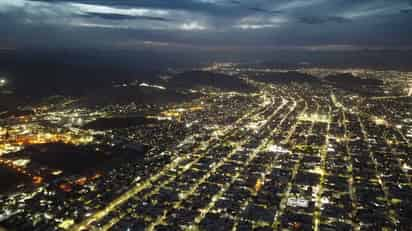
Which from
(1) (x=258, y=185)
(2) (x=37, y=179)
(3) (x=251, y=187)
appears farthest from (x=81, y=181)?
(1) (x=258, y=185)

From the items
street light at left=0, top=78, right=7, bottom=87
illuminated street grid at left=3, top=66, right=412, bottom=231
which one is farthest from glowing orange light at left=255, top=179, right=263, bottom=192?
street light at left=0, top=78, right=7, bottom=87

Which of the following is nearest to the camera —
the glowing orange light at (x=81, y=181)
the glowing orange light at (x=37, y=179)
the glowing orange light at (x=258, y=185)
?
the glowing orange light at (x=258, y=185)

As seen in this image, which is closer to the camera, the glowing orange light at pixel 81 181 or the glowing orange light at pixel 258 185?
the glowing orange light at pixel 258 185

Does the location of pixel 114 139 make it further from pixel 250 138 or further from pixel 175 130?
pixel 250 138

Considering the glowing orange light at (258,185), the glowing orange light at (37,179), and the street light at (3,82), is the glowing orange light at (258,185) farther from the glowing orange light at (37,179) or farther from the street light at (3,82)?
the street light at (3,82)

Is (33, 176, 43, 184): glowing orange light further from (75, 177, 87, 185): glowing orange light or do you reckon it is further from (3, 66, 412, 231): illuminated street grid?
(75, 177, 87, 185): glowing orange light

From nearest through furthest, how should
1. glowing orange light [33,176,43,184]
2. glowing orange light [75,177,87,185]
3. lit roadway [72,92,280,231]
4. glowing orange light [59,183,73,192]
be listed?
lit roadway [72,92,280,231] < glowing orange light [59,183,73,192] < glowing orange light [75,177,87,185] < glowing orange light [33,176,43,184]

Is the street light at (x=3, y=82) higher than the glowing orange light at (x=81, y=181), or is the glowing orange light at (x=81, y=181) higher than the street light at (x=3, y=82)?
the street light at (x=3, y=82)

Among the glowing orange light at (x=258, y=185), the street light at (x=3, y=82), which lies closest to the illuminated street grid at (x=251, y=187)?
the glowing orange light at (x=258, y=185)
